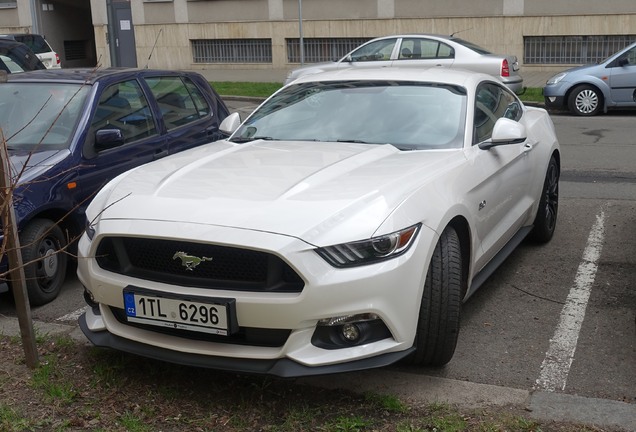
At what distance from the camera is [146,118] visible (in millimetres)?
6879

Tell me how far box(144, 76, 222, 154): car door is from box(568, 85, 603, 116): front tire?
892 centimetres

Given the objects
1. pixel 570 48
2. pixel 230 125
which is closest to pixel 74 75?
pixel 230 125

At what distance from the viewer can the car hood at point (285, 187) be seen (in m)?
3.86

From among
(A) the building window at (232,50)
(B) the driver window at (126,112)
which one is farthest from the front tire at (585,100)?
(A) the building window at (232,50)

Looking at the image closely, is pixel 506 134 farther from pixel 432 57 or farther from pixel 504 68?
pixel 432 57

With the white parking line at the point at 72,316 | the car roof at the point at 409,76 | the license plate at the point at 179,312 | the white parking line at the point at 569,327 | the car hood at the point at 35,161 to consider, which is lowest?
the white parking line at the point at 569,327

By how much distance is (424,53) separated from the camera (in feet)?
55.8

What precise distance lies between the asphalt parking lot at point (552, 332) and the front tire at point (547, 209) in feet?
0.35

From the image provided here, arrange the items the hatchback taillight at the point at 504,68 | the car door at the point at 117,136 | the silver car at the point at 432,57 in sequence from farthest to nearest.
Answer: the silver car at the point at 432,57
the hatchback taillight at the point at 504,68
the car door at the point at 117,136

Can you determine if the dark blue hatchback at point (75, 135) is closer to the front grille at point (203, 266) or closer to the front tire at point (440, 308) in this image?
the front grille at point (203, 266)

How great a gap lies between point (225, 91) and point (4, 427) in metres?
16.3

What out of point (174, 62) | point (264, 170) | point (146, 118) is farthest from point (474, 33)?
point (264, 170)

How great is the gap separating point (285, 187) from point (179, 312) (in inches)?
33.1

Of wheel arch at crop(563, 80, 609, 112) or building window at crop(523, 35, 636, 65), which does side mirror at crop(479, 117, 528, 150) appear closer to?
wheel arch at crop(563, 80, 609, 112)
